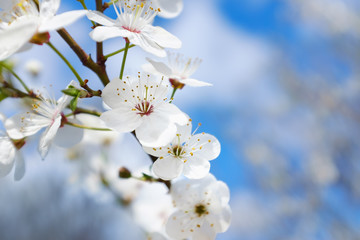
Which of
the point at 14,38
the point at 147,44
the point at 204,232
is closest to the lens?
the point at 14,38

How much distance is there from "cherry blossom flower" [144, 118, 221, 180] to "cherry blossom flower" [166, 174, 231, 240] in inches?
3.5

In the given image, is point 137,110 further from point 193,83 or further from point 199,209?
point 199,209

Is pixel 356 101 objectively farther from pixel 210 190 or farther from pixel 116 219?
pixel 116 219

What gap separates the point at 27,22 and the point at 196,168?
365mm

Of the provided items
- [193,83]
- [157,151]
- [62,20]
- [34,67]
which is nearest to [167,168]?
[157,151]

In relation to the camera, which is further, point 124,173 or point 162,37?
point 124,173

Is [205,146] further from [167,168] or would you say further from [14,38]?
[14,38]

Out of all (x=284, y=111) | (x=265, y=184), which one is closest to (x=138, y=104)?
(x=265, y=184)

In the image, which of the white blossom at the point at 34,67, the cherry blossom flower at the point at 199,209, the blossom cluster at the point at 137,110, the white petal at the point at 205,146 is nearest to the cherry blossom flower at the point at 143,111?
the blossom cluster at the point at 137,110

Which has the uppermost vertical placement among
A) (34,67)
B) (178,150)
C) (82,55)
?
(82,55)

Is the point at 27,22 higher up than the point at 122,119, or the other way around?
the point at 27,22

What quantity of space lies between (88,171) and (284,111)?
16.6 feet

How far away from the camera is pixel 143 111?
2.14 ft

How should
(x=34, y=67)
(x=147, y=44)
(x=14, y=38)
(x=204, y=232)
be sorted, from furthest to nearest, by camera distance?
(x=34, y=67), (x=204, y=232), (x=147, y=44), (x=14, y=38)
